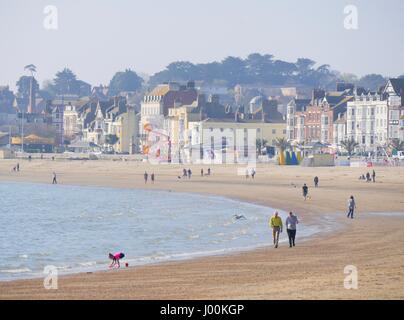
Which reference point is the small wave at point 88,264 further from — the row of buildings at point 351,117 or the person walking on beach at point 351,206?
the row of buildings at point 351,117

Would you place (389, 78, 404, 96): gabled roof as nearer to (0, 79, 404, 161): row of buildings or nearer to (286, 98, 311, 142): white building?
(0, 79, 404, 161): row of buildings

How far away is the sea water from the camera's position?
33.4m

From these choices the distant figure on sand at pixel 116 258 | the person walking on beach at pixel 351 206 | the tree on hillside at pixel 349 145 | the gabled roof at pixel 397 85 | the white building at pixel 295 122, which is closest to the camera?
the distant figure on sand at pixel 116 258

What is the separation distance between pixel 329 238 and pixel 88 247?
28.7 ft

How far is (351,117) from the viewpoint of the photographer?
110 m

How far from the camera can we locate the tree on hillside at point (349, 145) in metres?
102

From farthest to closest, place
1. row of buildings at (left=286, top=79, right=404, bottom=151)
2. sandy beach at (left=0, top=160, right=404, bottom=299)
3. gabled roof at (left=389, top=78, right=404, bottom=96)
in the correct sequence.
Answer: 1. row of buildings at (left=286, top=79, right=404, bottom=151)
2. gabled roof at (left=389, top=78, right=404, bottom=96)
3. sandy beach at (left=0, top=160, right=404, bottom=299)

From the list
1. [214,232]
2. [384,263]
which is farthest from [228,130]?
[384,263]

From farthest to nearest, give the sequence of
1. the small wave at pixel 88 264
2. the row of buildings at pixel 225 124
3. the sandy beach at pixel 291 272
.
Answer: the row of buildings at pixel 225 124
the small wave at pixel 88 264
the sandy beach at pixel 291 272

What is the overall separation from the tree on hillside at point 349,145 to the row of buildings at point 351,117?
1922mm

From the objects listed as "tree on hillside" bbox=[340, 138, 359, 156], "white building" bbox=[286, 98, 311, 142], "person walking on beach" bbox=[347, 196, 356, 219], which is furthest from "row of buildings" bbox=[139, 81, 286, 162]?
"person walking on beach" bbox=[347, 196, 356, 219]

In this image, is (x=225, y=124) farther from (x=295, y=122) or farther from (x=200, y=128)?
(x=295, y=122)

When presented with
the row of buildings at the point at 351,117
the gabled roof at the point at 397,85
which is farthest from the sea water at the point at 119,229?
the gabled roof at the point at 397,85

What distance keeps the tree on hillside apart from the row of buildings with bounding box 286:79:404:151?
6.31ft
